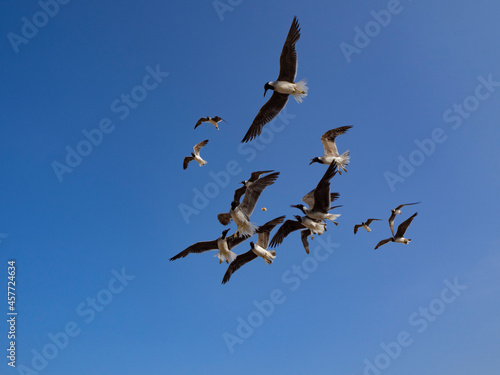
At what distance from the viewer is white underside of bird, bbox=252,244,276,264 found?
15.8 meters

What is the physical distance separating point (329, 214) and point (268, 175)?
2482 millimetres

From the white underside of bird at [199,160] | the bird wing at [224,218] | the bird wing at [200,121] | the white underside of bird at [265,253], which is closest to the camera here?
the bird wing at [224,218]

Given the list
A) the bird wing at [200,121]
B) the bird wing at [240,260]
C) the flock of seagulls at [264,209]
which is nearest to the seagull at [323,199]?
the flock of seagulls at [264,209]

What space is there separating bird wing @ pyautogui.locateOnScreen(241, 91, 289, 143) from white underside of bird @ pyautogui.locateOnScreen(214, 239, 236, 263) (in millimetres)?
3588

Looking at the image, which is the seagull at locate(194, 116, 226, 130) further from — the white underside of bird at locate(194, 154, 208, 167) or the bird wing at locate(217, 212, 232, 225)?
the bird wing at locate(217, 212, 232, 225)

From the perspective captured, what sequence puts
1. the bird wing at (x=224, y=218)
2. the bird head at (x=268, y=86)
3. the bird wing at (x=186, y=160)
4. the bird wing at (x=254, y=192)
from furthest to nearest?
1. the bird wing at (x=186, y=160)
2. the bird head at (x=268, y=86)
3. the bird wing at (x=224, y=218)
4. the bird wing at (x=254, y=192)

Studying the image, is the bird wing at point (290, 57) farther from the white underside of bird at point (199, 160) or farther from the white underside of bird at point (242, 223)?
the white underside of bird at point (199, 160)

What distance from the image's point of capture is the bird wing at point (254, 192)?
1413 cm

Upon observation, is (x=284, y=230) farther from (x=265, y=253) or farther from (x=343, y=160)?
(x=343, y=160)

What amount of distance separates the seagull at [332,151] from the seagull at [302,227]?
2627 mm

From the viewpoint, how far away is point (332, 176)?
47.1 ft

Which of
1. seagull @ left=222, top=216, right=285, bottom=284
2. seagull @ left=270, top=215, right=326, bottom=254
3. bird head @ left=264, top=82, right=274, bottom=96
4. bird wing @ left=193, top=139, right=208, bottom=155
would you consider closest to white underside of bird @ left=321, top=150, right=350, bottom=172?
seagull @ left=270, top=215, right=326, bottom=254

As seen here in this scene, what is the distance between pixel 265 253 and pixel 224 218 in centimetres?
187

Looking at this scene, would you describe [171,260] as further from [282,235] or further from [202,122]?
[202,122]
